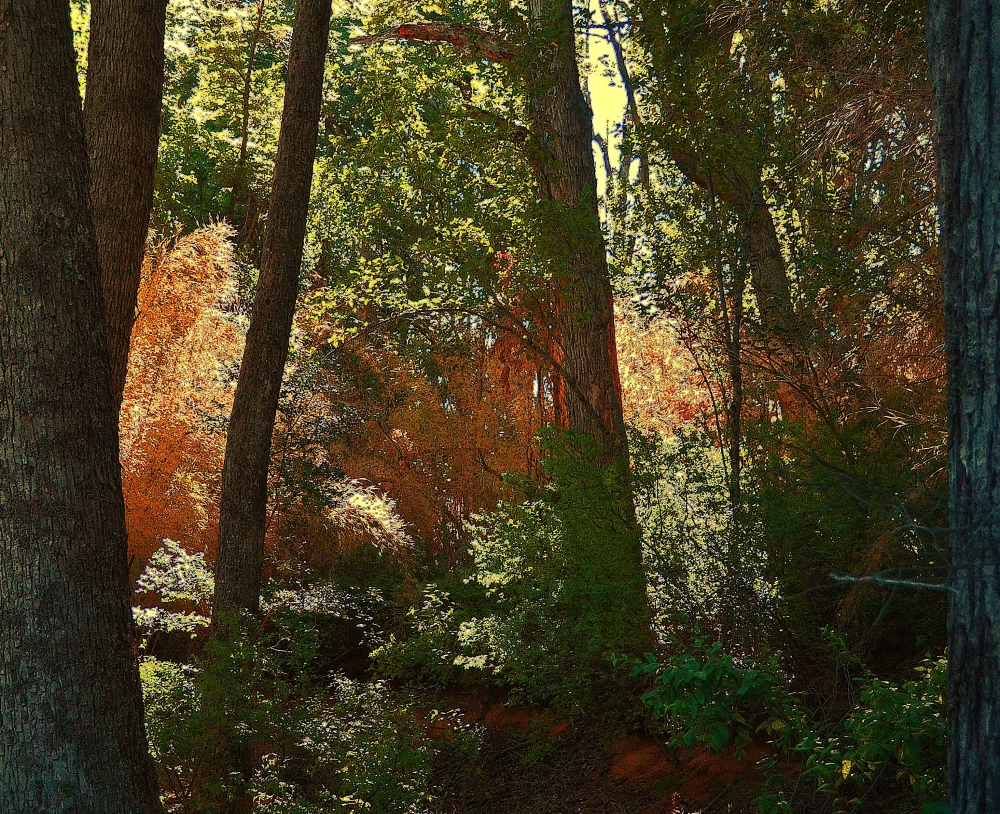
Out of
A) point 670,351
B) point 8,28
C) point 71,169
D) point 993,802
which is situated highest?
point 670,351

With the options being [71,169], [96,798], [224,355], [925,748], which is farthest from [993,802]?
[224,355]

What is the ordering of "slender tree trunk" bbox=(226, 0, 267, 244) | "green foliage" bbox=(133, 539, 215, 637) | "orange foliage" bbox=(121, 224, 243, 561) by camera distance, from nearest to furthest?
"green foliage" bbox=(133, 539, 215, 637) → "orange foliage" bbox=(121, 224, 243, 561) → "slender tree trunk" bbox=(226, 0, 267, 244)

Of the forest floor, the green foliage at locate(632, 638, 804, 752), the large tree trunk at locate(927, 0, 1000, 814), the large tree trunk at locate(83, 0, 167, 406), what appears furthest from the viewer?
the forest floor

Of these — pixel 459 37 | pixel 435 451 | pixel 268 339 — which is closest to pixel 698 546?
pixel 268 339

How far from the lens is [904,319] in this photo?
4770 mm

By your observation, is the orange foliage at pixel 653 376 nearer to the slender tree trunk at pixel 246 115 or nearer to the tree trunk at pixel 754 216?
the tree trunk at pixel 754 216

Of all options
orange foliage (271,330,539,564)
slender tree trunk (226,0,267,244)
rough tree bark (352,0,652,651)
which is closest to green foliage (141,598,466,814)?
rough tree bark (352,0,652,651)

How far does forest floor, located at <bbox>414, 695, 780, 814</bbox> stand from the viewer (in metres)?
4.61

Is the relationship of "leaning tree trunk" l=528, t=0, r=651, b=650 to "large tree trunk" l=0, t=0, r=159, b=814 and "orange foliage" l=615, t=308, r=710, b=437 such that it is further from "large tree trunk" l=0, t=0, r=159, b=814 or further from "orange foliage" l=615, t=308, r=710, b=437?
"orange foliage" l=615, t=308, r=710, b=437

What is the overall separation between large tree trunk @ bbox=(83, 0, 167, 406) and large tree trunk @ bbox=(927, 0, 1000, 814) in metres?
3.44

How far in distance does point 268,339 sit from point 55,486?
3.02 metres

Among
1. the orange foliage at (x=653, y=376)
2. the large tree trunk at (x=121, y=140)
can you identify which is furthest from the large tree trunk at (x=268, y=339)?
the orange foliage at (x=653, y=376)

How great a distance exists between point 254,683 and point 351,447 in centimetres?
729

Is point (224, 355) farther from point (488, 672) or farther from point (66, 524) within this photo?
point (66, 524)
